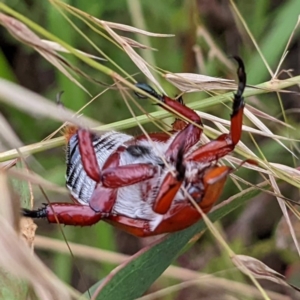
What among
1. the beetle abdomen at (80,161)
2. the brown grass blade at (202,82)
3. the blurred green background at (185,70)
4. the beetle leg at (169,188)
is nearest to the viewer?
the beetle leg at (169,188)

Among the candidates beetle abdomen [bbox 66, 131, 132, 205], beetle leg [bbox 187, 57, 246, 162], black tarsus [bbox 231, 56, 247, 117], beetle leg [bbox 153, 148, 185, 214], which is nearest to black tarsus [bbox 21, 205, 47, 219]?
beetle abdomen [bbox 66, 131, 132, 205]

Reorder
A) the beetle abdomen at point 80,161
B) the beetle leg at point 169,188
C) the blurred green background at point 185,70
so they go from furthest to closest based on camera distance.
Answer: the blurred green background at point 185,70, the beetle abdomen at point 80,161, the beetle leg at point 169,188

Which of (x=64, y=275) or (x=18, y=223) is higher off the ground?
(x=18, y=223)

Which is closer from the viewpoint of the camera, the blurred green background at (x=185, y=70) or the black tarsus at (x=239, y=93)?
the black tarsus at (x=239, y=93)

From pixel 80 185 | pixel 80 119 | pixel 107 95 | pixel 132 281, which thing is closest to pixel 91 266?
pixel 107 95

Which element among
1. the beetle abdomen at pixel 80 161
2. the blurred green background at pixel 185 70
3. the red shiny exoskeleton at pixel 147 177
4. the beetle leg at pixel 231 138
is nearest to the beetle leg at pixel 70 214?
the red shiny exoskeleton at pixel 147 177

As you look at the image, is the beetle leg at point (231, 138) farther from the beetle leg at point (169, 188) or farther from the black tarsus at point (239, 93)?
the beetle leg at point (169, 188)

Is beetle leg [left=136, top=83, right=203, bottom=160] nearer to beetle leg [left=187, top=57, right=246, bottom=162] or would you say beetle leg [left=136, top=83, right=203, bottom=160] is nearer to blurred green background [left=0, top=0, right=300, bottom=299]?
beetle leg [left=187, top=57, right=246, bottom=162]

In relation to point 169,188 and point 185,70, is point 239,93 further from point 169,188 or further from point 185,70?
point 185,70

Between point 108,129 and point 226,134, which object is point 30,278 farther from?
point 226,134
